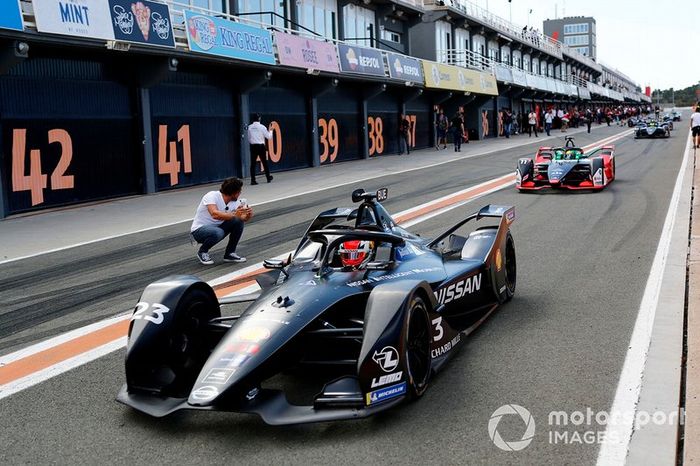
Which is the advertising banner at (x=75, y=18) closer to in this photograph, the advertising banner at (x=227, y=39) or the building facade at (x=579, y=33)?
the advertising banner at (x=227, y=39)

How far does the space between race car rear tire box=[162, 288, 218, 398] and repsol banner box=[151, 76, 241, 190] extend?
15.3 m

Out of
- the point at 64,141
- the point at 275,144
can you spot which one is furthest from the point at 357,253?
the point at 275,144

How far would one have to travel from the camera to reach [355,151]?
3195 cm

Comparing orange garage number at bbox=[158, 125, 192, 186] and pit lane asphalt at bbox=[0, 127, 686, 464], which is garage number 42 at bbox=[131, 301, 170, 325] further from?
orange garage number at bbox=[158, 125, 192, 186]

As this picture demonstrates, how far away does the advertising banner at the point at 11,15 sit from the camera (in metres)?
13.5

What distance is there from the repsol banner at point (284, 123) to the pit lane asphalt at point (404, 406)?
1371 centimetres

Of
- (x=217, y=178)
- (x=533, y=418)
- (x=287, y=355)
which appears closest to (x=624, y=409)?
(x=533, y=418)

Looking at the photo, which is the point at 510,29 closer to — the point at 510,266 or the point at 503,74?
the point at 503,74

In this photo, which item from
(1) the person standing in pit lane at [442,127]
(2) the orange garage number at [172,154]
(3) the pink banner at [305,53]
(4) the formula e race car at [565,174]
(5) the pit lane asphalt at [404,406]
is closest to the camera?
(5) the pit lane asphalt at [404,406]

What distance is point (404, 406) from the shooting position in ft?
15.1

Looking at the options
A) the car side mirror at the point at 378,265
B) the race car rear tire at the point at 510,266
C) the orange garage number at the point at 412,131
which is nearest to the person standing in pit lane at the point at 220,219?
the race car rear tire at the point at 510,266

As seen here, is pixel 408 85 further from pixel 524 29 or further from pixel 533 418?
pixel 524 29

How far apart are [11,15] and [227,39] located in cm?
734

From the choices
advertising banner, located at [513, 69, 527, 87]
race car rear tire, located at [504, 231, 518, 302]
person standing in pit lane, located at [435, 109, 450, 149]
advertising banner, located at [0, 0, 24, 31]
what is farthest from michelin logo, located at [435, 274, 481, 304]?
advertising banner, located at [513, 69, 527, 87]
